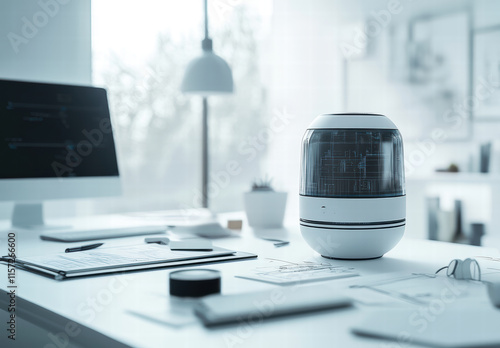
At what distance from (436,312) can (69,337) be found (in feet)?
1.54

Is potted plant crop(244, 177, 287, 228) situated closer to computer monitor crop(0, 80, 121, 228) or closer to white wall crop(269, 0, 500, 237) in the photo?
computer monitor crop(0, 80, 121, 228)

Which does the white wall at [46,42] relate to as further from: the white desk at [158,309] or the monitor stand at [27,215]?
the white desk at [158,309]

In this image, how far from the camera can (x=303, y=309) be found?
0.73 m

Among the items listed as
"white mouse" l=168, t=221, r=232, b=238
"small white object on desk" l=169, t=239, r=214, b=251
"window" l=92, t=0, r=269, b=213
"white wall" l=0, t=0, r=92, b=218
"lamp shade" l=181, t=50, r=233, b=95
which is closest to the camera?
"small white object on desk" l=169, t=239, r=214, b=251

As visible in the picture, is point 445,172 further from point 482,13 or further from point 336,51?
point 336,51

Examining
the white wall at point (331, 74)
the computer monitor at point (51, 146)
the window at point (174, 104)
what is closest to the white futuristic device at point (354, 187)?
the computer monitor at point (51, 146)

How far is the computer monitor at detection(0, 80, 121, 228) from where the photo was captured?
170 centimetres

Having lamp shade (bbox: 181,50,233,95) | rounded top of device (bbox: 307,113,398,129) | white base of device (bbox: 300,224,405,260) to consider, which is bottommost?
white base of device (bbox: 300,224,405,260)

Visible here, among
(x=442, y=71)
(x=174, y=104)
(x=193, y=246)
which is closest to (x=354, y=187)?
(x=193, y=246)

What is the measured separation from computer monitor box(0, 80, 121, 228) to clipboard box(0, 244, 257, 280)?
60 cm

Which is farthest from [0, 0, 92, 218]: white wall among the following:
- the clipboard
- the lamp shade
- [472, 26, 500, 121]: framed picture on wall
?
[472, 26, 500, 121]: framed picture on wall

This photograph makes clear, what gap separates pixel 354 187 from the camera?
3.54 ft

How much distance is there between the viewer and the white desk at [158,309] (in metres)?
0.64

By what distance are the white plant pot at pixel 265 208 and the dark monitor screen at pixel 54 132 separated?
48 centimetres
